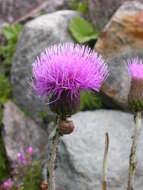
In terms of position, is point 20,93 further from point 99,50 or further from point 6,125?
point 99,50

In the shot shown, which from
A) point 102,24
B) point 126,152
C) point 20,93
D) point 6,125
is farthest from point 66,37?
point 126,152

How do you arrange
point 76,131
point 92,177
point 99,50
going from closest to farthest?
point 92,177 → point 76,131 → point 99,50

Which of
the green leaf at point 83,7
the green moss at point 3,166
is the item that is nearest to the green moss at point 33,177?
the green moss at point 3,166

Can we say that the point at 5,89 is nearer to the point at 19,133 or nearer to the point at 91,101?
the point at 19,133

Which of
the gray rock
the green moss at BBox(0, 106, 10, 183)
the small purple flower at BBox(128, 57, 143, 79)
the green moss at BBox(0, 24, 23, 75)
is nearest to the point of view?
the small purple flower at BBox(128, 57, 143, 79)

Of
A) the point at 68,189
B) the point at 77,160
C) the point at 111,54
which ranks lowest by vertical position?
the point at 68,189

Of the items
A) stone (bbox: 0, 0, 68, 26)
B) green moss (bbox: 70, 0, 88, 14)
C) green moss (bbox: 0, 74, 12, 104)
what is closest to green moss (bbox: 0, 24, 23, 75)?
green moss (bbox: 0, 74, 12, 104)

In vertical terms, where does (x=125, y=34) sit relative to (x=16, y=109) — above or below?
above

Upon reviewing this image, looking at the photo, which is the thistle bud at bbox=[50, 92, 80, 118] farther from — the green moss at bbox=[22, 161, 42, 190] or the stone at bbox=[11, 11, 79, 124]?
the stone at bbox=[11, 11, 79, 124]

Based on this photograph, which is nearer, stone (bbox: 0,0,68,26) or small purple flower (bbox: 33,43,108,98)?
small purple flower (bbox: 33,43,108,98)
